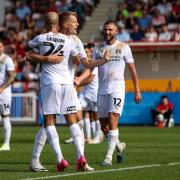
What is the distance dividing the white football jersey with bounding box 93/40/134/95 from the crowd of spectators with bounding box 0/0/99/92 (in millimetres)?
21169

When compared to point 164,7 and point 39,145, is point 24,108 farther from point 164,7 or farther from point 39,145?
point 39,145

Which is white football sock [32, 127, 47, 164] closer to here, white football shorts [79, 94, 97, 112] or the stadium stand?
white football shorts [79, 94, 97, 112]

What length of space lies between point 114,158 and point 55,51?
3.65 m

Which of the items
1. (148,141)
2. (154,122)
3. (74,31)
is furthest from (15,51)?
(74,31)

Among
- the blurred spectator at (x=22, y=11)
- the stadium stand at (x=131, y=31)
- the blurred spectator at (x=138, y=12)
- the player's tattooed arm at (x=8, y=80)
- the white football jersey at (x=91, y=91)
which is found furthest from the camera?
the blurred spectator at (x=22, y=11)

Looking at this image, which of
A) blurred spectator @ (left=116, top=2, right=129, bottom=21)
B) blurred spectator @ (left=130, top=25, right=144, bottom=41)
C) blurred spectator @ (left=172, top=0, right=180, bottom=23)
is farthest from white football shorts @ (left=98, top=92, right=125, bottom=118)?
blurred spectator @ (left=116, top=2, right=129, bottom=21)

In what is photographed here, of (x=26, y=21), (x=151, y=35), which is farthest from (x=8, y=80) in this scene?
(x=26, y=21)

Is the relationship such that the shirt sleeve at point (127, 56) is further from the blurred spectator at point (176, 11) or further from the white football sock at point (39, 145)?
the blurred spectator at point (176, 11)

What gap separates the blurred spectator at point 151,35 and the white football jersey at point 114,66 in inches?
772

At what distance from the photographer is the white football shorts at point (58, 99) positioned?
1247 cm

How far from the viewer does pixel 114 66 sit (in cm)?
1445

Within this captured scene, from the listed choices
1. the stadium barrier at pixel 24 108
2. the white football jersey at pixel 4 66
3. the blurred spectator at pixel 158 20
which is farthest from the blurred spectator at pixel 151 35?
the white football jersey at pixel 4 66

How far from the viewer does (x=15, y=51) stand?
37.4 meters

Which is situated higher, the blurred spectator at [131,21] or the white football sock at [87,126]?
the blurred spectator at [131,21]
